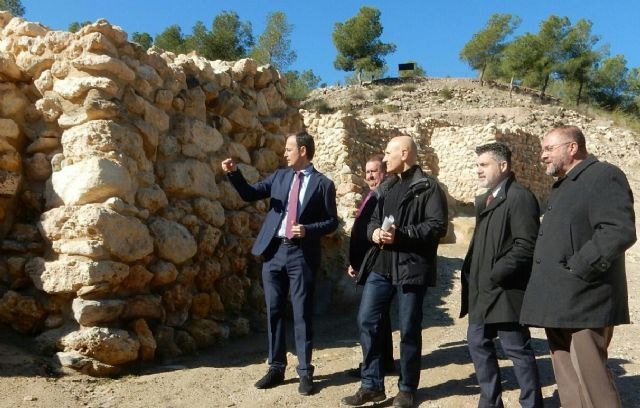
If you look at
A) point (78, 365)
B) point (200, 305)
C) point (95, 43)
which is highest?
point (95, 43)

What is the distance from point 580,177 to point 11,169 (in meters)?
3.74

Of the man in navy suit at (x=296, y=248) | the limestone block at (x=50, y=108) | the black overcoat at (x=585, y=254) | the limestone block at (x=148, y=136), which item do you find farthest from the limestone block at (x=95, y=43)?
the black overcoat at (x=585, y=254)

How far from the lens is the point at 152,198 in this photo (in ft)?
14.1

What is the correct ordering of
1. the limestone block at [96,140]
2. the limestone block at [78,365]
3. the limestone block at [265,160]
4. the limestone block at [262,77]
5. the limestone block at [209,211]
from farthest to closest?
the limestone block at [262,77] < the limestone block at [265,160] < the limestone block at [209,211] < the limestone block at [96,140] < the limestone block at [78,365]

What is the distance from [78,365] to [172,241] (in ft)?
3.62

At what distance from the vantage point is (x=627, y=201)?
101 inches

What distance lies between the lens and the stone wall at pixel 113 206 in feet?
12.5

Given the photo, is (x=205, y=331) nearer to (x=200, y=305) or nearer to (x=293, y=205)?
(x=200, y=305)

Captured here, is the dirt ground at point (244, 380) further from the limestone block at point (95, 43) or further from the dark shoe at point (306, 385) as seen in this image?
the limestone block at point (95, 43)

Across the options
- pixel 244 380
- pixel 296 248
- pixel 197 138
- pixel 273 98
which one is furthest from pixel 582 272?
pixel 273 98

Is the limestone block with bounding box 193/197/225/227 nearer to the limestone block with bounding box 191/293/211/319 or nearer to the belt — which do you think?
the limestone block with bounding box 191/293/211/319

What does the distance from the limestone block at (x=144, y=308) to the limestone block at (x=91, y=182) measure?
2.40ft

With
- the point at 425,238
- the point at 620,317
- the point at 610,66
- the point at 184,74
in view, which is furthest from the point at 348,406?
the point at 610,66

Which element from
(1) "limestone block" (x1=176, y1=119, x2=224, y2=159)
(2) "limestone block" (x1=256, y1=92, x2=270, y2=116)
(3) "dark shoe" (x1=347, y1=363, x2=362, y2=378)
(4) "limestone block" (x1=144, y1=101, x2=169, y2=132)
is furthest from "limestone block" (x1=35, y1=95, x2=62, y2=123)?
(3) "dark shoe" (x1=347, y1=363, x2=362, y2=378)
